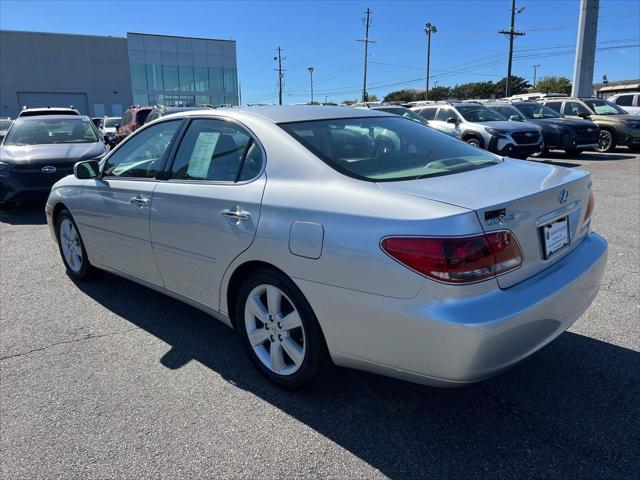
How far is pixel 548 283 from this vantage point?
8.34 ft

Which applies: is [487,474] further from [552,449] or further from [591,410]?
[591,410]

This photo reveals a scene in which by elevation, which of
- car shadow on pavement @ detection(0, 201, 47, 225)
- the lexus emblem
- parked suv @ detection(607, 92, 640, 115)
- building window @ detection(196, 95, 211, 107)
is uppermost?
building window @ detection(196, 95, 211, 107)

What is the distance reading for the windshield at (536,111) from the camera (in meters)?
16.6

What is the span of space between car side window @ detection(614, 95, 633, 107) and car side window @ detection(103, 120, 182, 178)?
21705 millimetres

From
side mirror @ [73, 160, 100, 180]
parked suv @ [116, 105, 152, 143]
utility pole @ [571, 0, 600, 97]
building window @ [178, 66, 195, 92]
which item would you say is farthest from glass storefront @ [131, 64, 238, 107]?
side mirror @ [73, 160, 100, 180]

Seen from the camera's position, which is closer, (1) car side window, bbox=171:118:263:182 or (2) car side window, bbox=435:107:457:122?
(1) car side window, bbox=171:118:263:182

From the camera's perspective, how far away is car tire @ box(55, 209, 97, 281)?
486 centimetres

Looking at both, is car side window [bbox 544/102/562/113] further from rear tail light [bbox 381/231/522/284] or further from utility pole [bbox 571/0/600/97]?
rear tail light [bbox 381/231/522/284]

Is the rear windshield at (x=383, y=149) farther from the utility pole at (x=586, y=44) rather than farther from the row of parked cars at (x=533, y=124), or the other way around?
the utility pole at (x=586, y=44)

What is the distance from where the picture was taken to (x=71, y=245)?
16.5 ft

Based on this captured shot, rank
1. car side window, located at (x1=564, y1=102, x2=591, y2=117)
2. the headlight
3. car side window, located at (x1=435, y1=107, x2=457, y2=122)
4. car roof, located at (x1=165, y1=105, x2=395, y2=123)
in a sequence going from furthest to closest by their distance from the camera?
car side window, located at (x1=564, y1=102, x2=591, y2=117)
car side window, located at (x1=435, y1=107, x2=457, y2=122)
the headlight
car roof, located at (x1=165, y1=105, x2=395, y2=123)

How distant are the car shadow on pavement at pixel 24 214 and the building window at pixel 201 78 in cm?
5326

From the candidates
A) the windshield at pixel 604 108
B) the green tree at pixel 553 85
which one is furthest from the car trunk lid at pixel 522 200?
the green tree at pixel 553 85

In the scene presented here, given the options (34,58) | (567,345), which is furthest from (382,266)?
(34,58)
